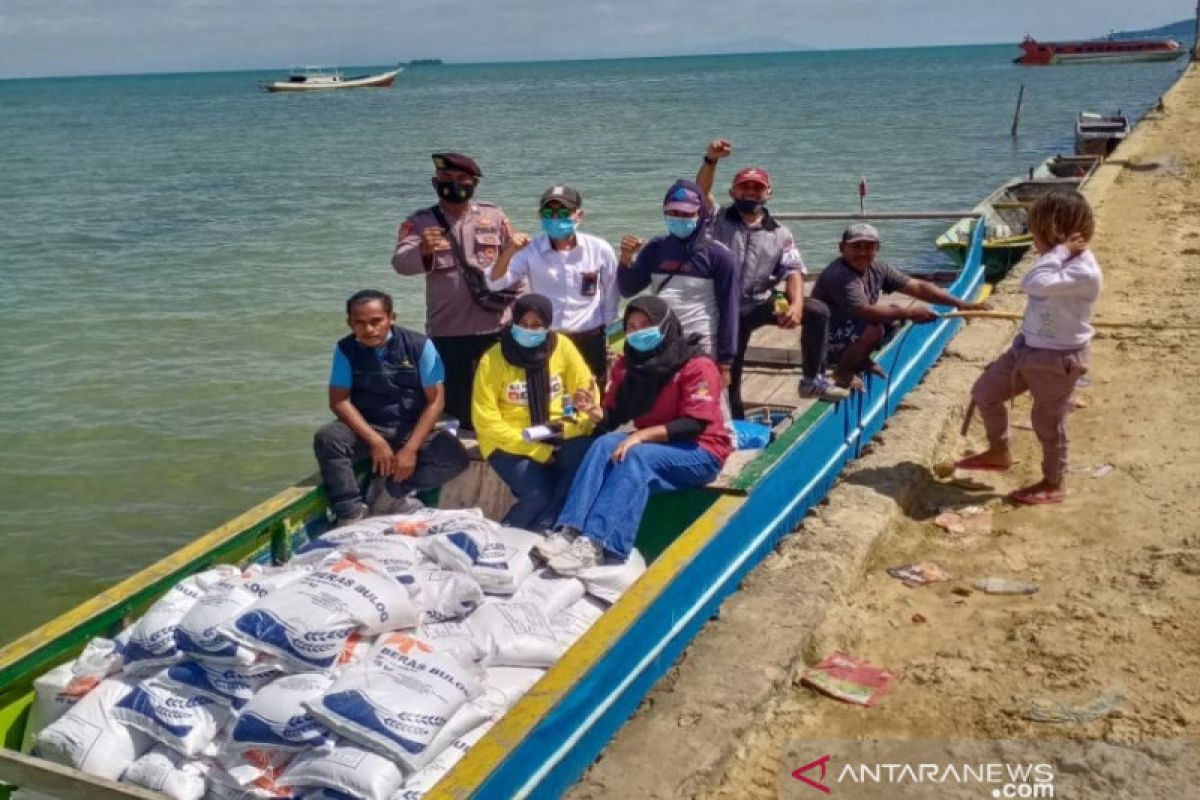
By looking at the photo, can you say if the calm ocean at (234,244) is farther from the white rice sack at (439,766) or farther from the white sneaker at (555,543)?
the white rice sack at (439,766)

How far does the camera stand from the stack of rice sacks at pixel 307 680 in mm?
3904

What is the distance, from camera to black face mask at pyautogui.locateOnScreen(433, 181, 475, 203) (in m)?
6.65

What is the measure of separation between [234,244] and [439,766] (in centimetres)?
1962

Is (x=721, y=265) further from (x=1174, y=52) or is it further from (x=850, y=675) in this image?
(x=1174, y=52)

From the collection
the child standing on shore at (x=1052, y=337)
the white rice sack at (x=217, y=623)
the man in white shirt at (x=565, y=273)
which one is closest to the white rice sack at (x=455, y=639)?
the white rice sack at (x=217, y=623)

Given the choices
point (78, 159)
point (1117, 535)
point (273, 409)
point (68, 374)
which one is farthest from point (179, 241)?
point (78, 159)

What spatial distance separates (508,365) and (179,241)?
18.4 metres

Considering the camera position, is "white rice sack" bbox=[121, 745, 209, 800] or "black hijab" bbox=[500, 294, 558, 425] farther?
"black hijab" bbox=[500, 294, 558, 425]

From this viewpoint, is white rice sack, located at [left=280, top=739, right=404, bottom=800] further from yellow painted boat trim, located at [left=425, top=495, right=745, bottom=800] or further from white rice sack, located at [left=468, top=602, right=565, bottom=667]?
white rice sack, located at [left=468, top=602, right=565, bottom=667]

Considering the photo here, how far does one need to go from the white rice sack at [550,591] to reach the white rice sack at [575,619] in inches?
1.1

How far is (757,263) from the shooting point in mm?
7199

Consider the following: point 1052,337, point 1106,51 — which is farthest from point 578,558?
point 1106,51

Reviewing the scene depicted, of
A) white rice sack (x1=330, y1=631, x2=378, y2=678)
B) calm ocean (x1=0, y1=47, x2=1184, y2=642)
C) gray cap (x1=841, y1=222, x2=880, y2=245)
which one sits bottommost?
calm ocean (x1=0, y1=47, x2=1184, y2=642)

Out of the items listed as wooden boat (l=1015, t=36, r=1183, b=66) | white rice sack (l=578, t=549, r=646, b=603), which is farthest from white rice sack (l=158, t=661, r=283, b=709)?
wooden boat (l=1015, t=36, r=1183, b=66)
